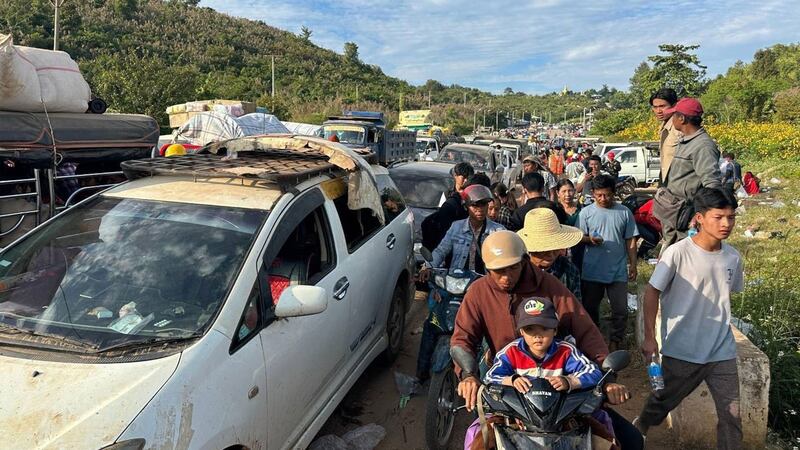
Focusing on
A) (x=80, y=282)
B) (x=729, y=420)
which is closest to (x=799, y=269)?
(x=729, y=420)

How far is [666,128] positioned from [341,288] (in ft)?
10.2

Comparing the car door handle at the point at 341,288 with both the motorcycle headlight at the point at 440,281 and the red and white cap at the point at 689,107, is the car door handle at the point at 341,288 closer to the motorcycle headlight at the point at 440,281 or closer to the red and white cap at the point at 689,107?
the motorcycle headlight at the point at 440,281

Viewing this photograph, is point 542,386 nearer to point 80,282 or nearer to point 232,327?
point 232,327

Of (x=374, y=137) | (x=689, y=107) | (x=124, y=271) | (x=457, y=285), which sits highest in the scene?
(x=374, y=137)

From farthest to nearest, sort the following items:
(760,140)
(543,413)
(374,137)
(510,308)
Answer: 1. (760,140)
2. (374,137)
3. (510,308)
4. (543,413)

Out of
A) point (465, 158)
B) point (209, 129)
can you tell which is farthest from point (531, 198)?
point (209, 129)

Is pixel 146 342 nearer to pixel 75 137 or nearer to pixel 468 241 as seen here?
pixel 468 241

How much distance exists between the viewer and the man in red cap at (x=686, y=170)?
12.3 feet

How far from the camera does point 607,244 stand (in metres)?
4.51

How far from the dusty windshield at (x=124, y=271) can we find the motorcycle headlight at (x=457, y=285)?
139 cm

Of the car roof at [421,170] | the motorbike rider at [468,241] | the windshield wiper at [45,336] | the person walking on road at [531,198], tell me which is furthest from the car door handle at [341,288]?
the car roof at [421,170]

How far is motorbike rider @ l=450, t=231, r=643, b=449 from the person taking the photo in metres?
2.48

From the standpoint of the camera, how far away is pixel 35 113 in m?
4.70

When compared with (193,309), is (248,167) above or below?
above
